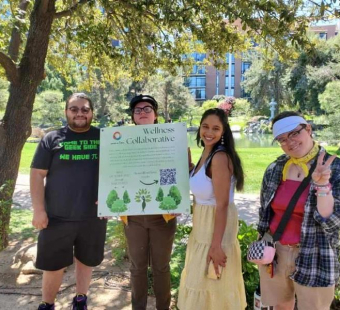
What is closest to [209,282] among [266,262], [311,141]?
[266,262]

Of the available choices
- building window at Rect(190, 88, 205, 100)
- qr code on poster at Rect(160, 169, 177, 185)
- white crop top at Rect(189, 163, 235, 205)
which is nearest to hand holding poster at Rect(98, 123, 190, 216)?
qr code on poster at Rect(160, 169, 177, 185)

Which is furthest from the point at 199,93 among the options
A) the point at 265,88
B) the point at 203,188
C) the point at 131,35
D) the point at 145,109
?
the point at 203,188

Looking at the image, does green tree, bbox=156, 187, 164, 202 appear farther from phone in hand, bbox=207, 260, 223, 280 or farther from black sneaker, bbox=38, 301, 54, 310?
black sneaker, bbox=38, 301, 54, 310

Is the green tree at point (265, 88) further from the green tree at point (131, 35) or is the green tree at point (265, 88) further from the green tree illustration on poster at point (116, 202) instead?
the green tree illustration on poster at point (116, 202)

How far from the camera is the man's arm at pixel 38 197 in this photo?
115 inches

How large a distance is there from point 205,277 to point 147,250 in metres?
0.61

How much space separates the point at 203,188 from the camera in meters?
2.64

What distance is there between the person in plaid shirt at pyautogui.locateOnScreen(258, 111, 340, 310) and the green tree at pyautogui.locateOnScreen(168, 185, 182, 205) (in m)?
0.65

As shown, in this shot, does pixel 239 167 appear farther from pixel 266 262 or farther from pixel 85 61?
pixel 85 61

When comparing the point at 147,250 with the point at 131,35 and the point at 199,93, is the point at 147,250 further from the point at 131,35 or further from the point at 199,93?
the point at 199,93

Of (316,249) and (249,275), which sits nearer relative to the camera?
(316,249)

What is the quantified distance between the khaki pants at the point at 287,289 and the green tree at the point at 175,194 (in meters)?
0.79

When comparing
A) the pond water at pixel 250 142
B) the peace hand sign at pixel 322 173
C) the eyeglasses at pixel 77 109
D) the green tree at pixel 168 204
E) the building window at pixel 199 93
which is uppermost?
the building window at pixel 199 93

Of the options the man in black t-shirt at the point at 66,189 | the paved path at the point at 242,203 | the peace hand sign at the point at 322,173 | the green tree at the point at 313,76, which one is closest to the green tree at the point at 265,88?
the green tree at the point at 313,76
